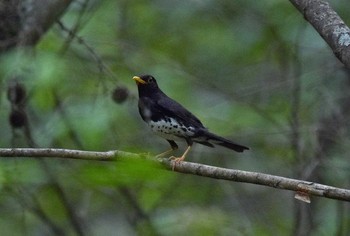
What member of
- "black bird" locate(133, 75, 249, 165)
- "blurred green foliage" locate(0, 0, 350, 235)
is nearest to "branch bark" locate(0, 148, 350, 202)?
"black bird" locate(133, 75, 249, 165)

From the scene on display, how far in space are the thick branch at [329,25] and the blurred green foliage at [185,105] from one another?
177 cm

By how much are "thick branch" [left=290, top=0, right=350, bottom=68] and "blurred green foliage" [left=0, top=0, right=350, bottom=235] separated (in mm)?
1767

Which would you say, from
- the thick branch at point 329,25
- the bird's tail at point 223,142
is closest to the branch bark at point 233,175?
the thick branch at point 329,25

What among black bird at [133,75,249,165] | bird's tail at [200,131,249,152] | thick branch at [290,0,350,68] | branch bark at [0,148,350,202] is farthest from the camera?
black bird at [133,75,249,165]

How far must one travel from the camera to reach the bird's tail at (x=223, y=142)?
5.28m

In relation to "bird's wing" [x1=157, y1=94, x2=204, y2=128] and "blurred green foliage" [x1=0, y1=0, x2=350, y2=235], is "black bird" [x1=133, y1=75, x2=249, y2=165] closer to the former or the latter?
"bird's wing" [x1=157, y1=94, x2=204, y2=128]

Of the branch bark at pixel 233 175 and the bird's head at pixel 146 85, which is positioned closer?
the branch bark at pixel 233 175

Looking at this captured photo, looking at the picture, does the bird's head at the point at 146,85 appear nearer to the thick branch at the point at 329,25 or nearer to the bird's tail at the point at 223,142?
the bird's tail at the point at 223,142

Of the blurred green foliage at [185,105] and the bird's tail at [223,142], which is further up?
the bird's tail at [223,142]

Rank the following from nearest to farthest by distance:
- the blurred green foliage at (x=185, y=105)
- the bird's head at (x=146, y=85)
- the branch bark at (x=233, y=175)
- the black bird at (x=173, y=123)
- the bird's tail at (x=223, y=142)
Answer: the branch bark at (x=233, y=175) → the bird's tail at (x=223, y=142) → the black bird at (x=173, y=123) → the bird's head at (x=146, y=85) → the blurred green foliage at (x=185, y=105)

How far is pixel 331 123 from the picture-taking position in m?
7.15

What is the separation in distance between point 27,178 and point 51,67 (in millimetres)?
→ 782

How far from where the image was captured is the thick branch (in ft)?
12.6

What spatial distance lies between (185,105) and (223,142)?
242 centimetres
